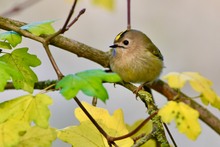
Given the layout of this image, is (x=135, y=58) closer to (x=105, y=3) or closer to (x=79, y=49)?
(x=105, y=3)

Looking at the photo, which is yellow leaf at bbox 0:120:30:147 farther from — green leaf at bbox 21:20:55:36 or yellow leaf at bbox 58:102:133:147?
green leaf at bbox 21:20:55:36

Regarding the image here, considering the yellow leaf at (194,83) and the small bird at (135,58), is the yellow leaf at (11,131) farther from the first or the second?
the small bird at (135,58)

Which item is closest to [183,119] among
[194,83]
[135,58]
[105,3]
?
[194,83]

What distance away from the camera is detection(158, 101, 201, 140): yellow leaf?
62cm

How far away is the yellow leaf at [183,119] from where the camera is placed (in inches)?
24.3

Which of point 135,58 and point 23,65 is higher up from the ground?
point 23,65

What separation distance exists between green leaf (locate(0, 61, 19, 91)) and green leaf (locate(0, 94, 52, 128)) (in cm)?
3

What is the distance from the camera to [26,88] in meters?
0.79

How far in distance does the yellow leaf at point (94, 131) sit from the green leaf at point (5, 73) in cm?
12

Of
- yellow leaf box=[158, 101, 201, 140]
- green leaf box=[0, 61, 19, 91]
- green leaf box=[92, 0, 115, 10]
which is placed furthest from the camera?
green leaf box=[92, 0, 115, 10]

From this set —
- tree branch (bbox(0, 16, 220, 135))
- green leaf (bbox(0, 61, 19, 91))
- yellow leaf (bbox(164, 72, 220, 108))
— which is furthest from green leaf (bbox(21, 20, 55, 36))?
yellow leaf (bbox(164, 72, 220, 108))

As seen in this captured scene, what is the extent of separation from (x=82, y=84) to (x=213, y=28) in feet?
7.39

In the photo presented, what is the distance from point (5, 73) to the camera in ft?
2.41

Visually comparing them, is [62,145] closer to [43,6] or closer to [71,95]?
[43,6]
